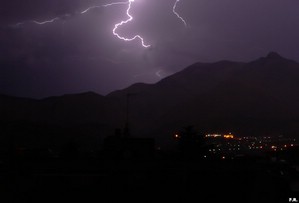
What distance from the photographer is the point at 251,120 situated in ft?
540

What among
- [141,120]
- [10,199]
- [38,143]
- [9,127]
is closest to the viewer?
[10,199]

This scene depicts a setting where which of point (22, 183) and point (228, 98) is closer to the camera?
point (22, 183)

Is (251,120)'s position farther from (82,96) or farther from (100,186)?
(100,186)

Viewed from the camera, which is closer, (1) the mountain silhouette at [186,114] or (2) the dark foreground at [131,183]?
(2) the dark foreground at [131,183]

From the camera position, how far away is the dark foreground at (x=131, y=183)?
18.0m

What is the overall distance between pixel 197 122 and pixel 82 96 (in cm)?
5438

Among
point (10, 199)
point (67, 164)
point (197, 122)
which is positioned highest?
point (197, 122)

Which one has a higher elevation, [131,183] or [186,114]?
[186,114]

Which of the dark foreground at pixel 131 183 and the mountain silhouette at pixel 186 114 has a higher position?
the mountain silhouette at pixel 186 114

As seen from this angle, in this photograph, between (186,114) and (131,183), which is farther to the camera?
(186,114)

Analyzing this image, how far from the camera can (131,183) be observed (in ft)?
64.0

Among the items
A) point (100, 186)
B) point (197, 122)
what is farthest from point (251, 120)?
point (100, 186)

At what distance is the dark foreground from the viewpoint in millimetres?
18047

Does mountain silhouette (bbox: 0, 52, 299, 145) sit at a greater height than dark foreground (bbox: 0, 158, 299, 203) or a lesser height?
greater
